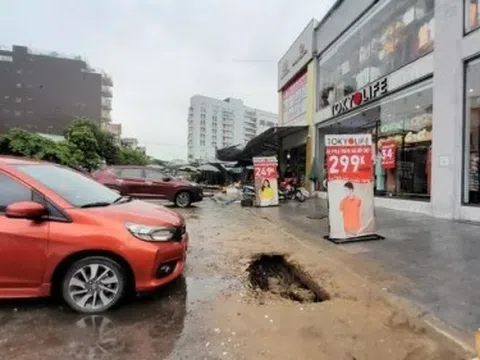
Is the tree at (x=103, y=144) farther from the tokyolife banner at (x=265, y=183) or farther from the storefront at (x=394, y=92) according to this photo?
the storefront at (x=394, y=92)

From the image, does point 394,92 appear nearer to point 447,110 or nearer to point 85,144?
point 447,110

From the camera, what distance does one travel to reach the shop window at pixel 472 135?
9.98 meters

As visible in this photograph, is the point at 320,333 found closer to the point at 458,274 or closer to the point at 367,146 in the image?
the point at 458,274

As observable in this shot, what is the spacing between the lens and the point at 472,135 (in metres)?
10.1

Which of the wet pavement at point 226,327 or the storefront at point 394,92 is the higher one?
the storefront at point 394,92

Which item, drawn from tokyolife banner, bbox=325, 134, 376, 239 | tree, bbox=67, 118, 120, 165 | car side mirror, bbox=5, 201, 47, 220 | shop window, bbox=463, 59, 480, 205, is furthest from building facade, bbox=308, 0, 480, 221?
tree, bbox=67, 118, 120, 165

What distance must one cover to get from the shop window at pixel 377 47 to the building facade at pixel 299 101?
132cm

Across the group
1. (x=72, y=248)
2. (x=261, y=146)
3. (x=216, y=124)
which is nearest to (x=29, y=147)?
(x=261, y=146)

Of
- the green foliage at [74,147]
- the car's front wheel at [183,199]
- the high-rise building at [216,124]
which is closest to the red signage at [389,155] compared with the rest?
the car's front wheel at [183,199]

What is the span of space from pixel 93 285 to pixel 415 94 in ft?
36.1

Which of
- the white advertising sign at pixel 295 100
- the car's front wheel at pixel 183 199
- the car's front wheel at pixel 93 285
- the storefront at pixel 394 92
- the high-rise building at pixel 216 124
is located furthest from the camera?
the high-rise building at pixel 216 124

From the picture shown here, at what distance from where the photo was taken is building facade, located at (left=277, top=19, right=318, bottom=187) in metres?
21.1

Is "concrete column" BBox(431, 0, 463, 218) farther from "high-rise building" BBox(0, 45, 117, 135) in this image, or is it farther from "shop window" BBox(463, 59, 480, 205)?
"high-rise building" BBox(0, 45, 117, 135)

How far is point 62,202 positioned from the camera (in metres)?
4.43
